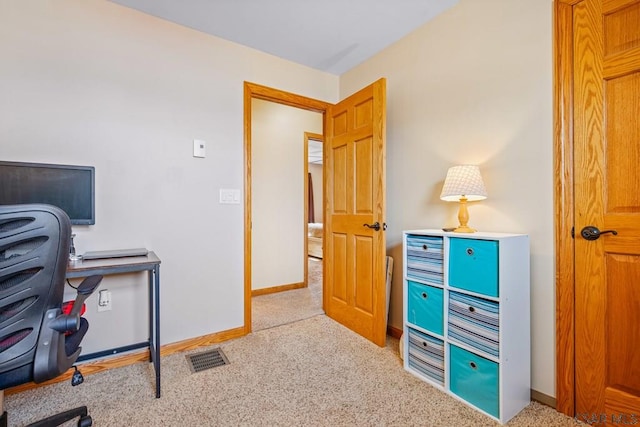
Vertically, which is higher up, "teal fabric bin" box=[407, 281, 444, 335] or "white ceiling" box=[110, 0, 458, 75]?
"white ceiling" box=[110, 0, 458, 75]

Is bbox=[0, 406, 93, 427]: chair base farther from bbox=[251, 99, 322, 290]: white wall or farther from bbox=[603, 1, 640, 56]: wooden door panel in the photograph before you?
→ bbox=[603, 1, 640, 56]: wooden door panel

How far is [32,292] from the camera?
3.30 feet

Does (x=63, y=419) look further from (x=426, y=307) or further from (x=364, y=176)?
(x=364, y=176)

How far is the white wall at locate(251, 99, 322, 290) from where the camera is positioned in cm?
377

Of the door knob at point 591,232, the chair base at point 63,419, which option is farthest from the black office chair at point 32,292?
the door knob at point 591,232

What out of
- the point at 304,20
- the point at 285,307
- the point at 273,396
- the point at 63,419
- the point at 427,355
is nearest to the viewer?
the point at 63,419

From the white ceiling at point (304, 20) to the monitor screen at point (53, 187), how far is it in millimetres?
1239

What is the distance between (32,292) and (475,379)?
1990mm

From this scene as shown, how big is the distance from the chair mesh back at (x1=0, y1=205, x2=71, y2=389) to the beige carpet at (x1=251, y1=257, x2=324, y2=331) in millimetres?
1764

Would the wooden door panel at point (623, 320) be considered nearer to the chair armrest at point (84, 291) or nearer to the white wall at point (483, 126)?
the white wall at point (483, 126)

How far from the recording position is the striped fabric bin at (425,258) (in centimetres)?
180

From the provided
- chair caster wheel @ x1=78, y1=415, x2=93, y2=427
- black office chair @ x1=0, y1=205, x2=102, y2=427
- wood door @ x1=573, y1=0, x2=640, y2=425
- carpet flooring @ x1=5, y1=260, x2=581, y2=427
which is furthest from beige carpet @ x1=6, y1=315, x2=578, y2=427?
black office chair @ x1=0, y1=205, x2=102, y2=427

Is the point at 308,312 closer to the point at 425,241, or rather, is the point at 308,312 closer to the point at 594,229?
the point at 425,241

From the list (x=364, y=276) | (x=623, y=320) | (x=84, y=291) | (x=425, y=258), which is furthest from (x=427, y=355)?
(x=84, y=291)
